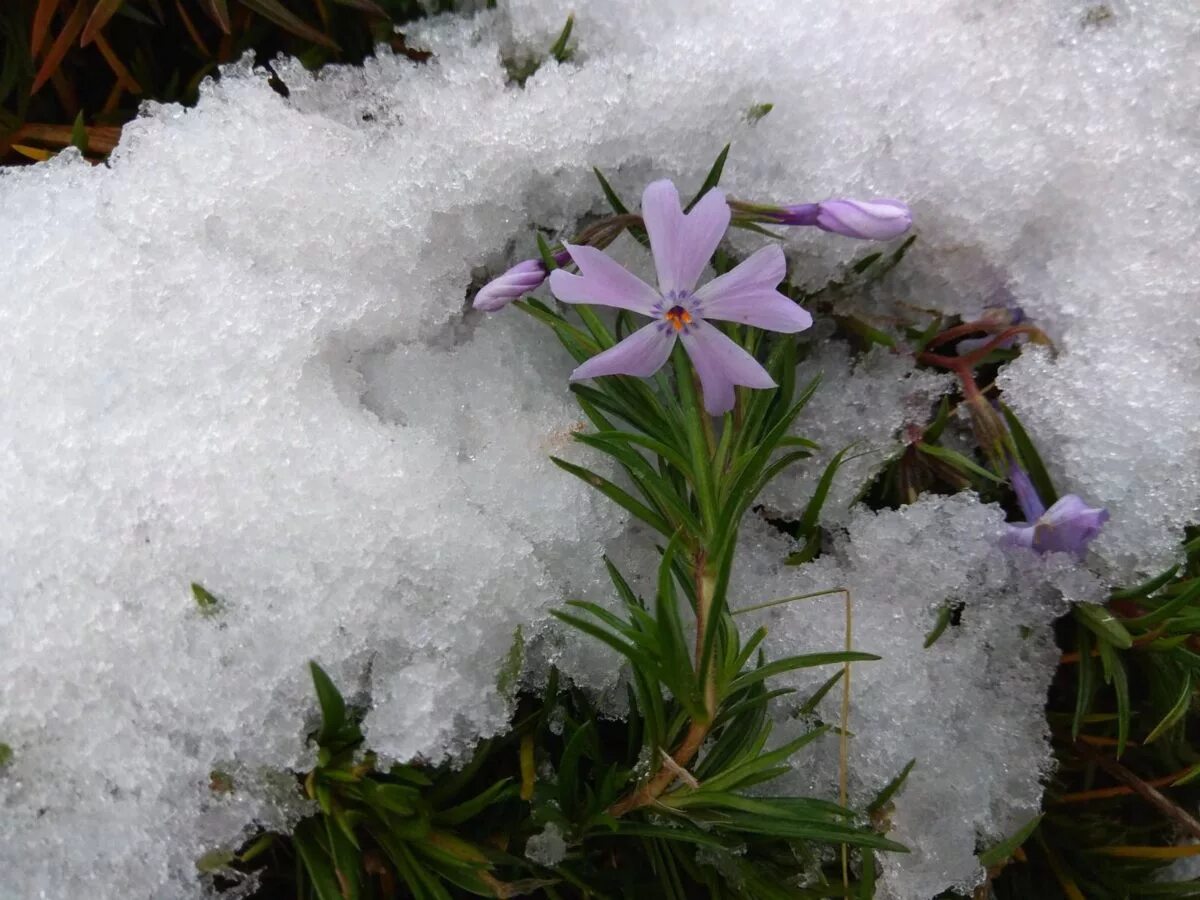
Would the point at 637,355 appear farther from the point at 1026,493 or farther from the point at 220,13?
the point at 220,13

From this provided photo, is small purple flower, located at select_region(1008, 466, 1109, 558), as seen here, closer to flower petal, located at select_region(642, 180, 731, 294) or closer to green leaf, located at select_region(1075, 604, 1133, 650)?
green leaf, located at select_region(1075, 604, 1133, 650)

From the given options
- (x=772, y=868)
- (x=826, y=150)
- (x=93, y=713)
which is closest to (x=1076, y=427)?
(x=826, y=150)

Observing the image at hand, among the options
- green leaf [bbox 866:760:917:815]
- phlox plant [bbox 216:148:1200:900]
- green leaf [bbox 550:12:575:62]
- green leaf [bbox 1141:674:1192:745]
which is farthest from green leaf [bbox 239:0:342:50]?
green leaf [bbox 1141:674:1192:745]

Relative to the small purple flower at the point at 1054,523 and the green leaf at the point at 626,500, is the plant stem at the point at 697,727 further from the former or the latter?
the small purple flower at the point at 1054,523

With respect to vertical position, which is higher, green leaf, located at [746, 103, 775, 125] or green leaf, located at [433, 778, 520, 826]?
green leaf, located at [746, 103, 775, 125]

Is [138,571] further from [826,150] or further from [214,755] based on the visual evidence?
[826,150]

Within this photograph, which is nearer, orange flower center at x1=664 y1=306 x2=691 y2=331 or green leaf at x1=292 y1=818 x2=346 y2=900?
green leaf at x1=292 y1=818 x2=346 y2=900
